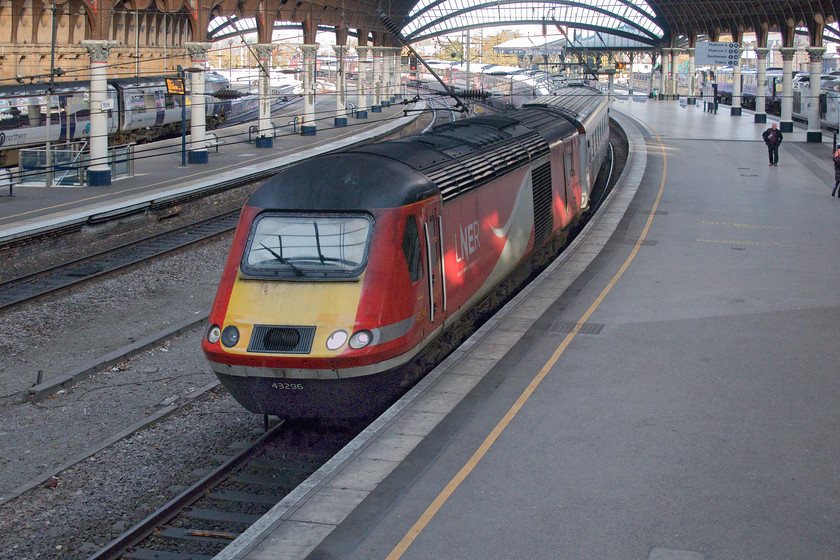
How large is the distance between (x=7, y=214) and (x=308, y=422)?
17090mm

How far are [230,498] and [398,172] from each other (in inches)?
166

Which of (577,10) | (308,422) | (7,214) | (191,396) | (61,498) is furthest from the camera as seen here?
(577,10)

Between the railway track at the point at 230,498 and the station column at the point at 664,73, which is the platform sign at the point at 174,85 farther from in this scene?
the station column at the point at 664,73

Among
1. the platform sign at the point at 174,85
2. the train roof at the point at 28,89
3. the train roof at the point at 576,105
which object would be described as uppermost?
the platform sign at the point at 174,85

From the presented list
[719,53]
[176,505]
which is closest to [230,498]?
[176,505]

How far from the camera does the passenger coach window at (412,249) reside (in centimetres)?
1020

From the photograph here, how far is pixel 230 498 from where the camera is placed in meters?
9.35

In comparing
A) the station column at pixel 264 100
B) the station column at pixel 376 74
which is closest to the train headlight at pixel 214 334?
the station column at pixel 264 100

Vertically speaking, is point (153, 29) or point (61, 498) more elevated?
point (153, 29)

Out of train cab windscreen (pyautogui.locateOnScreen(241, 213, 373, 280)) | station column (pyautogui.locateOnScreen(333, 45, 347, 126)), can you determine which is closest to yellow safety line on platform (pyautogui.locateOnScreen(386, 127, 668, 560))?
train cab windscreen (pyautogui.locateOnScreen(241, 213, 373, 280))

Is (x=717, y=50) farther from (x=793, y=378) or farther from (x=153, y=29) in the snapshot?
(x=793, y=378)

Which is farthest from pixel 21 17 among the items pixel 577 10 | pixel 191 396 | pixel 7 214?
pixel 577 10

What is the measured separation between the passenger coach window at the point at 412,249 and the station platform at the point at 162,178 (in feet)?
46.8

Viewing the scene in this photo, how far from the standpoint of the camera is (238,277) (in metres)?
10.0
